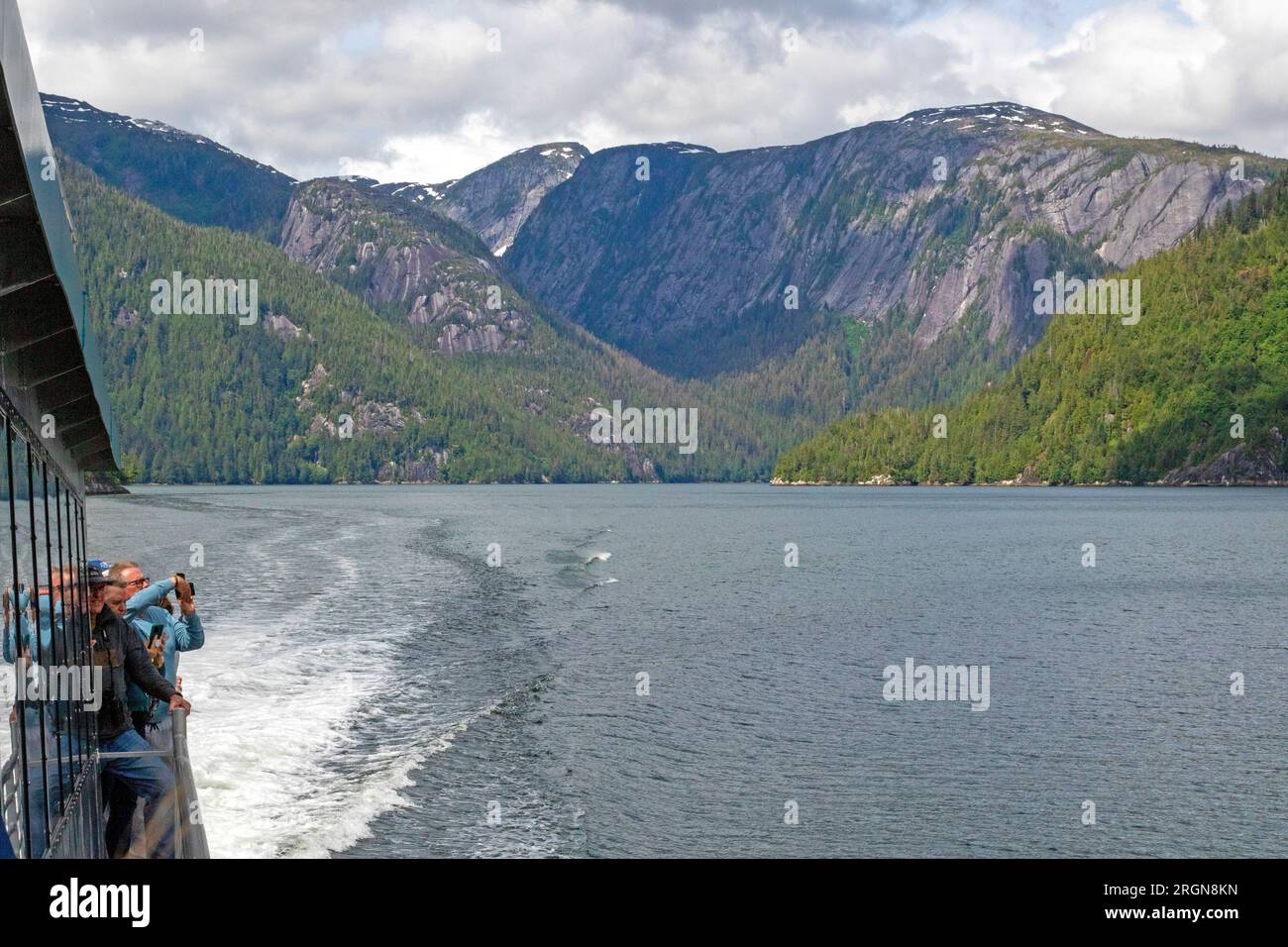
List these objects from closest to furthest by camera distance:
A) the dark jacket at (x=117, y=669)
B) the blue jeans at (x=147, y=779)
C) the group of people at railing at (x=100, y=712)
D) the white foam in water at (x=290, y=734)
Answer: the group of people at railing at (x=100, y=712)
the dark jacket at (x=117, y=669)
the blue jeans at (x=147, y=779)
the white foam in water at (x=290, y=734)

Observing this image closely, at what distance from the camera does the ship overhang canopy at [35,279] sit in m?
5.73

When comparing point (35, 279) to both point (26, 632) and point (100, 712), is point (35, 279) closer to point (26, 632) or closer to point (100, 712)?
point (26, 632)

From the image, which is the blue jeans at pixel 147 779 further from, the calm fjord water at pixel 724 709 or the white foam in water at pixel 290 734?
the calm fjord water at pixel 724 709

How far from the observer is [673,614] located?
59.0 metres

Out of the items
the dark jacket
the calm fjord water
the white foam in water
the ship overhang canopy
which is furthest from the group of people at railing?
the calm fjord water

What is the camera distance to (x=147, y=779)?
13.9 m

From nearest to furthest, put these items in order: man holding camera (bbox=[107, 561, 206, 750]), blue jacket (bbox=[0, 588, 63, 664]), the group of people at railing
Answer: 1. blue jacket (bbox=[0, 588, 63, 664])
2. the group of people at railing
3. man holding camera (bbox=[107, 561, 206, 750])

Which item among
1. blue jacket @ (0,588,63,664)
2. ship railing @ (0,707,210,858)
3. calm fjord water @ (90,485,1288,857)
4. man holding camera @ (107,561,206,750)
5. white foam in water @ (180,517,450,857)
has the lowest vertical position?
calm fjord water @ (90,485,1288,857)

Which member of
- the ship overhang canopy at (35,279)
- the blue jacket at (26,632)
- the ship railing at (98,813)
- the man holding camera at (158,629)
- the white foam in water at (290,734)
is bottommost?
the white foam in water at (290,734)

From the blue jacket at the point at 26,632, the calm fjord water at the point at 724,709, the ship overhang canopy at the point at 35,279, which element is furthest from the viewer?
the calm fjord water at the point at 724,709

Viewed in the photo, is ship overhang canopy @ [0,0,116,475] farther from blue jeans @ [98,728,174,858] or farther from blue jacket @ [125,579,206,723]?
blue jacket @ [125,579,206,723]

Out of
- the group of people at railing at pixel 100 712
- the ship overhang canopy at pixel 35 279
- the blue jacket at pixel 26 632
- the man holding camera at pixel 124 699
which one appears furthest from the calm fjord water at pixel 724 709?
the ship overhang canopy at pixel 35 279

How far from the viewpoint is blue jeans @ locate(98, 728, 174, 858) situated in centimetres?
1374

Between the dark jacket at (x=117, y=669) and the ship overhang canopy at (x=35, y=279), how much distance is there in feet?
5.82
